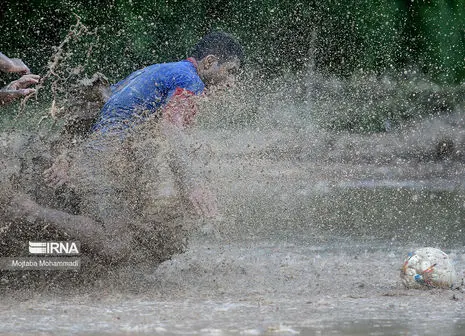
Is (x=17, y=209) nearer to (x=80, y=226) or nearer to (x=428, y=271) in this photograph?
(x=80, y=226)

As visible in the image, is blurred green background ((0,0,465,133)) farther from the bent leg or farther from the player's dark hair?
the bent leg

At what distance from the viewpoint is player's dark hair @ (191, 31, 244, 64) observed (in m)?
8.09

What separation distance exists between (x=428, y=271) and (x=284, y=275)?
1214 mm

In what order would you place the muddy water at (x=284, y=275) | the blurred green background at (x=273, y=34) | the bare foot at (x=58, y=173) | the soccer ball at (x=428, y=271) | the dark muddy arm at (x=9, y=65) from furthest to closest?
the blurred green background at (x=273, y=34) < the dark muddy arm at (x=9, y=65) < the bare foot at (x=58, y=173) < the soccer ball at (x=428, y=271) < the muddy water at (x=284, y=275)

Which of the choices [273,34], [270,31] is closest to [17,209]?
[270,31]

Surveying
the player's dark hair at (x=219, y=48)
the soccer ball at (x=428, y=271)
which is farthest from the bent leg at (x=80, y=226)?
the soccer ball at (x=428, y=271)

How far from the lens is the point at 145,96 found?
7.69 m

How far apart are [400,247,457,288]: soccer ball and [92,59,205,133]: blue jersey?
1839 millimetres

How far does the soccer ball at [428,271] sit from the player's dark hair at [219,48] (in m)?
2.00

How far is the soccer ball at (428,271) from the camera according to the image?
726cm

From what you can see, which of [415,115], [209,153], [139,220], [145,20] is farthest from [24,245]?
[415,115]

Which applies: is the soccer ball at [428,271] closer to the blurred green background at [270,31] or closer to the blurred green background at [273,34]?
the blurred green background at [273,34]

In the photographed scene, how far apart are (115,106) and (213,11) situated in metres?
11.9

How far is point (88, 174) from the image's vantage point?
7477mm
